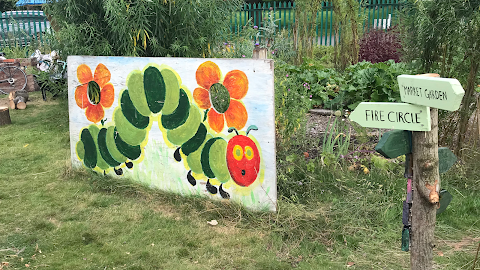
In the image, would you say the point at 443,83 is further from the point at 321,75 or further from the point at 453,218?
the point at 321,75

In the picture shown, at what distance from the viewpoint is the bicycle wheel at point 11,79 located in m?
10.0

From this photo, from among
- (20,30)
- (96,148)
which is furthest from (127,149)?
(20,30)

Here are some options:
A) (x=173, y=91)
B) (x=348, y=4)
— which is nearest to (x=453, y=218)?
(x=173, y=91)

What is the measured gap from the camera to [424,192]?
2104 millimetres

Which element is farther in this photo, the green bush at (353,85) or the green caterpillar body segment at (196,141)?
the green bush at (353,85)

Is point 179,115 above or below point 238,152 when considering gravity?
above

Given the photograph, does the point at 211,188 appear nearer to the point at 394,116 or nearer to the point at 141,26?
the point at 394,116

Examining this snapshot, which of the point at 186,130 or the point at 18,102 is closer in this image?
the point at 186,130

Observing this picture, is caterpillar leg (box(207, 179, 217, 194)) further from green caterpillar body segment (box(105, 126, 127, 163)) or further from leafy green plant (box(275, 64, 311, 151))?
green caterpillar body segment (box(105, 126, 127, 163))

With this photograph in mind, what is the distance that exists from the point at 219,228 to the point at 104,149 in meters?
1.84

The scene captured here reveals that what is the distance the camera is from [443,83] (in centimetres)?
186

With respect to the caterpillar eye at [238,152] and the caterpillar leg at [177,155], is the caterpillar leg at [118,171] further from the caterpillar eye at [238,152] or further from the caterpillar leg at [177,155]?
the caterpillar eye at [238,152]

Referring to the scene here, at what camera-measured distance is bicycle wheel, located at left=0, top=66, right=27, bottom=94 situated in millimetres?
10023

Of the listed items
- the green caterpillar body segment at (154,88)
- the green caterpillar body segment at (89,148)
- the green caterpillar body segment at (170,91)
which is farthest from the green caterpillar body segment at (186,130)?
the green caterpillar body segment at (89,148)
